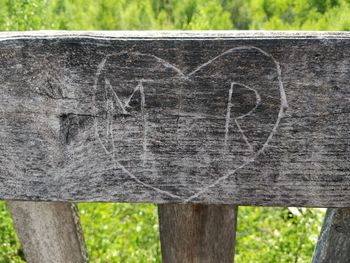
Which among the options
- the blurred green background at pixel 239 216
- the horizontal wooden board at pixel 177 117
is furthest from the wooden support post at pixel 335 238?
the blurred green background at pixel 239 216

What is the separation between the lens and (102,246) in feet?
6.63

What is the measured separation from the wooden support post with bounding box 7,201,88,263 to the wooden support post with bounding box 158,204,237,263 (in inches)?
6.3

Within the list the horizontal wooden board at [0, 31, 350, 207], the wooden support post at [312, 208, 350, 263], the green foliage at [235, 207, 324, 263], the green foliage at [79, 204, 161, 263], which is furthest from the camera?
the green foliage at [79, 204, 161, 263]

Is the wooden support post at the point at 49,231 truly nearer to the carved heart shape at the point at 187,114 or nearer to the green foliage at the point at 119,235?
the carved heart shape at the point at 187,114

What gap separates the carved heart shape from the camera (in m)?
0.56

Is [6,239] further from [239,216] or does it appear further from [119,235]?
[239,216]

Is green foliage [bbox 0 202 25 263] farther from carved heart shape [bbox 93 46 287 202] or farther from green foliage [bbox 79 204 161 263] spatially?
carved heart shape [bbox 93 46 287 202]

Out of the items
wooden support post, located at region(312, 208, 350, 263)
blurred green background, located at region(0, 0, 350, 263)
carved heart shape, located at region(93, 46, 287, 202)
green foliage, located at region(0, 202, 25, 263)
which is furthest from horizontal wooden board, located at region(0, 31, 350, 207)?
green foliage, located at region(0, 202, 25, 263)

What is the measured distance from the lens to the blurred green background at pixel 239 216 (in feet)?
6.15

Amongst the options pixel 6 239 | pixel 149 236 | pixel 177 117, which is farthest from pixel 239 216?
pixel 177 117

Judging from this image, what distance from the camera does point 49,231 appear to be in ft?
2.71

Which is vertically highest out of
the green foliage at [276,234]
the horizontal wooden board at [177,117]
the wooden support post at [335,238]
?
the horizontal wooden board at [177,117]

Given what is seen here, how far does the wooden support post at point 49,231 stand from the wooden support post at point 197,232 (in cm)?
16

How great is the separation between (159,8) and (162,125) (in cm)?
286
